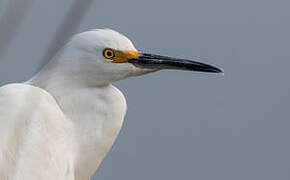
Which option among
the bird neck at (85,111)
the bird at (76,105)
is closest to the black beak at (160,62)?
the bird at (76,105)

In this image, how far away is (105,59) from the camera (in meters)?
2.48

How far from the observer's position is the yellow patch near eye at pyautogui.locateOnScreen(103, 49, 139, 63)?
2.48 metres

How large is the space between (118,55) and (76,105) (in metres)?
0.26

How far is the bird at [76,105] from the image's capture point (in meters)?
2.32

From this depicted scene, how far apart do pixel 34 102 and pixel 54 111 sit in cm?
112

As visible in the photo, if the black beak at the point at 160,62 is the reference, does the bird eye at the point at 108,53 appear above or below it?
below

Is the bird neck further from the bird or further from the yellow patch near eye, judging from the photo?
the yellow patch near eye

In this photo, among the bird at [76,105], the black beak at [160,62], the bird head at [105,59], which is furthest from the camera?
the black beak at [160,62]

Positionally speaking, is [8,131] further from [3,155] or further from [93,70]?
[93,70]

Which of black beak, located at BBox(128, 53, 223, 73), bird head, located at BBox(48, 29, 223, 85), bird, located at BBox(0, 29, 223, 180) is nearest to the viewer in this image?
bird, located at BBox(0, 29, 223, 180)

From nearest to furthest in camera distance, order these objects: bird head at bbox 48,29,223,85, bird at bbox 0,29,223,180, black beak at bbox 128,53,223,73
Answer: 1. bird at bbox 0,29,223,180
2. bird head at bbox 48,29,223,85
3. black beak at bbox 128,53,223,73

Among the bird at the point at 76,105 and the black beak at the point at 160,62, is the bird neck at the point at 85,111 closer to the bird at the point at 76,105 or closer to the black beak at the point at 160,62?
the bird at the point at 76,105

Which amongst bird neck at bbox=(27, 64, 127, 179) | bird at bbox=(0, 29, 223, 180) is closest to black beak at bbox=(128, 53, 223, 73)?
bird at bbox=(0, 29, 223, 180)

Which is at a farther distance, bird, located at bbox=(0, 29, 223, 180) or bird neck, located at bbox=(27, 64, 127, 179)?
bird neck, located at bbox=(27, 64, 127, 179)
